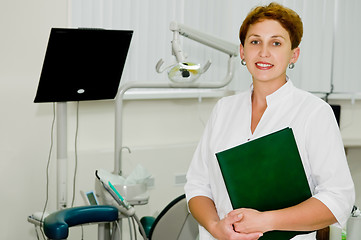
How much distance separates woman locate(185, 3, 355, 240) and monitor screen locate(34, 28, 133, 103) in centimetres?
98

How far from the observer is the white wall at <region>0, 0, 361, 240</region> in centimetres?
301

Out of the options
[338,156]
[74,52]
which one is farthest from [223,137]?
[74,52]

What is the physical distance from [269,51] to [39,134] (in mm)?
1961

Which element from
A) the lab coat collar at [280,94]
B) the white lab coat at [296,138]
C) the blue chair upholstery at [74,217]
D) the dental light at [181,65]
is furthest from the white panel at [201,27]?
the lab coat collar at [280,94]

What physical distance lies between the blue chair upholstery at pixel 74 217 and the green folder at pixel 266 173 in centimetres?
94

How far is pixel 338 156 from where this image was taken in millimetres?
1419

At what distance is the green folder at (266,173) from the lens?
1413 mm

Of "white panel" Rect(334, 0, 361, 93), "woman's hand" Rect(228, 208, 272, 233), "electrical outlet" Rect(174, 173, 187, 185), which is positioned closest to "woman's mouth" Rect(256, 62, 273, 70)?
"woman's hand" Rect(228, 208, 272, 233)

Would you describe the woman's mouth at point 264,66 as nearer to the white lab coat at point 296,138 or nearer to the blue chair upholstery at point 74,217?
the white lab coat at point 296,138

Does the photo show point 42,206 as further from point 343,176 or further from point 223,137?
point 343,176

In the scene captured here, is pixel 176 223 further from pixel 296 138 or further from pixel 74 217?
pixel 296 138

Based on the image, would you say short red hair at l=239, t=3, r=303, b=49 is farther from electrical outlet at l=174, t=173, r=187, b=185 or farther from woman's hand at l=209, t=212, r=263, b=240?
electrical outlet at l=174, t=173, r=187, b=185

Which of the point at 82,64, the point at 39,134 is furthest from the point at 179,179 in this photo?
the point at 82,64

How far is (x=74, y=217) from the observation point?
2.27 metres
